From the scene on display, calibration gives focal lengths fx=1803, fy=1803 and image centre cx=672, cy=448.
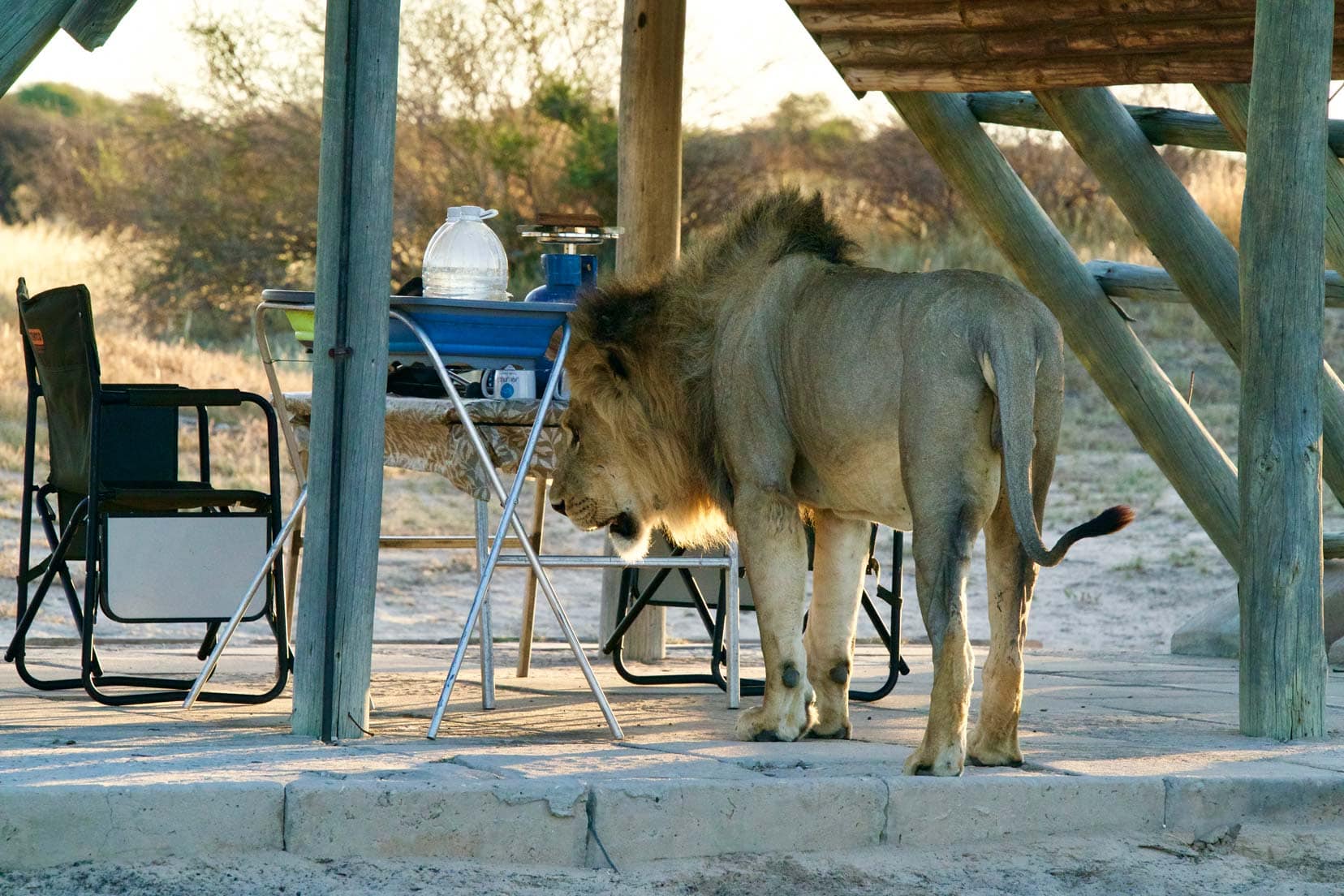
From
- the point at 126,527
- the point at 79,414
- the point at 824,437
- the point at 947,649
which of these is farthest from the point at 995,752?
the point at 79,414

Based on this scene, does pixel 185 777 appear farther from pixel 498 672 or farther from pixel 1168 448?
pixel 1168 448

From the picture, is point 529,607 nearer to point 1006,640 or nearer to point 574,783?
point 1006,640

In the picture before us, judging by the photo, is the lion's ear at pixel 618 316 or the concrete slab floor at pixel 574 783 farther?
the lion's ear at pixel 618 316

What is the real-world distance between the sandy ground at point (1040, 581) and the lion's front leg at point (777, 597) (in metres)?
3.80

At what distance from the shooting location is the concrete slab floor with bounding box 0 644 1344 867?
358 centimetres

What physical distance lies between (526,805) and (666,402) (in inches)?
58.9

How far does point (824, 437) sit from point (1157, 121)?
2.73m

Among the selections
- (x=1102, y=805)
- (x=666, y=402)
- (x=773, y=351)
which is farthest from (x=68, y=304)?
(x=1102, y=805)

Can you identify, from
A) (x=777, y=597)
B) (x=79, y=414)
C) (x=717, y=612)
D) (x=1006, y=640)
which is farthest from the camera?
(x=717, y=612)

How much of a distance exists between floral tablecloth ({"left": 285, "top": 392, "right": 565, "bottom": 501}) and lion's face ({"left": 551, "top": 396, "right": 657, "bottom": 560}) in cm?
10

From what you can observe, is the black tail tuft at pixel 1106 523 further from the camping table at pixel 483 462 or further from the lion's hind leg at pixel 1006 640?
the camping table at pixel 483 462

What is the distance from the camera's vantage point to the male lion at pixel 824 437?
407 centimetres

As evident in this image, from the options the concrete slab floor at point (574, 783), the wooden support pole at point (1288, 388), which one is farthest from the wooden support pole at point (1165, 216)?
the concrete slab floor at point (574, 783)

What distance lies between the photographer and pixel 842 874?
12.2ft
